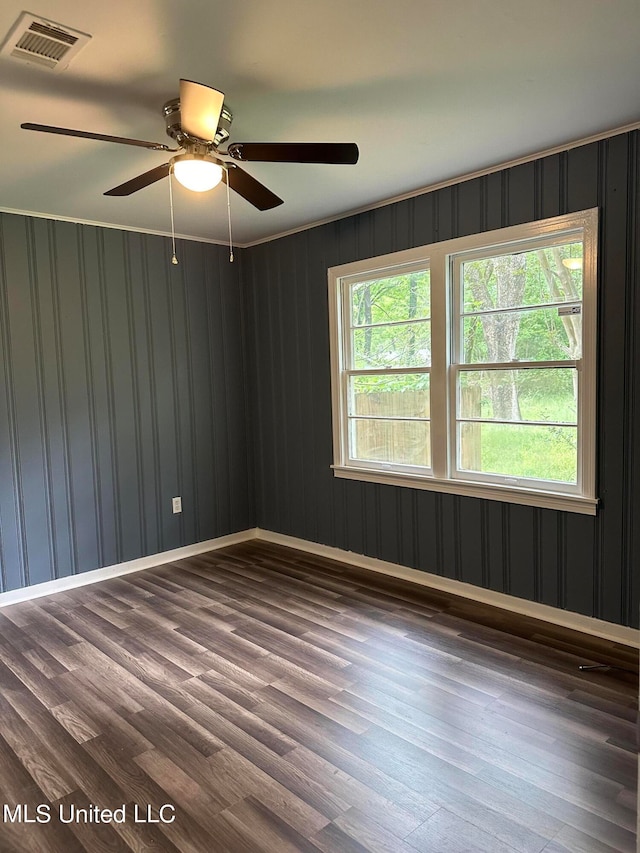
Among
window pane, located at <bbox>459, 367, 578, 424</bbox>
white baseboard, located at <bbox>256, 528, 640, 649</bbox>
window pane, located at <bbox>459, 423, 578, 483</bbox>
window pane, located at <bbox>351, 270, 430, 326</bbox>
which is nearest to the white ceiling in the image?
window pane, located at <bbox>351, 270, 430, 326</bbox>

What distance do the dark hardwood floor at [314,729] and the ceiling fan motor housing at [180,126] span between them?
7.73 feet

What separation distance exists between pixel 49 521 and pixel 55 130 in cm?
281

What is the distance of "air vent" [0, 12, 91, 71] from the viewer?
5.93 feet

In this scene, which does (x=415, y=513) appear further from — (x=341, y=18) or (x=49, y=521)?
(x=341, y=18)

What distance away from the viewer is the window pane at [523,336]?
310cm

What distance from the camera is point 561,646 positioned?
115 inches

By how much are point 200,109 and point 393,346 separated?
2.27m

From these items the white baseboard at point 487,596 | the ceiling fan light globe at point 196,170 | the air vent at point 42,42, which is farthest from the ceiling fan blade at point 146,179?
the white baseboard at point 487,596

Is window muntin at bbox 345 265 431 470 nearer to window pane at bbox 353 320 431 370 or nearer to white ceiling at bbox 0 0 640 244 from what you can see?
window pane at bbox 353 320 431 370

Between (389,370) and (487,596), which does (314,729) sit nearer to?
(487,596)

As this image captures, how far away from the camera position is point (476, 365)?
3510mm

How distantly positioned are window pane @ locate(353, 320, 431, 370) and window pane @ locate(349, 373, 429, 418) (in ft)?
0.32

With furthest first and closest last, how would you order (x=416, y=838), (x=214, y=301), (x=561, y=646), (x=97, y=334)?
(x=214, y=301)
(x=97, y=334)
(x=561, y=646)
(x=416, y=838)

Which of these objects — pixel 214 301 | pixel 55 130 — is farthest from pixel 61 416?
pixel 55 130
